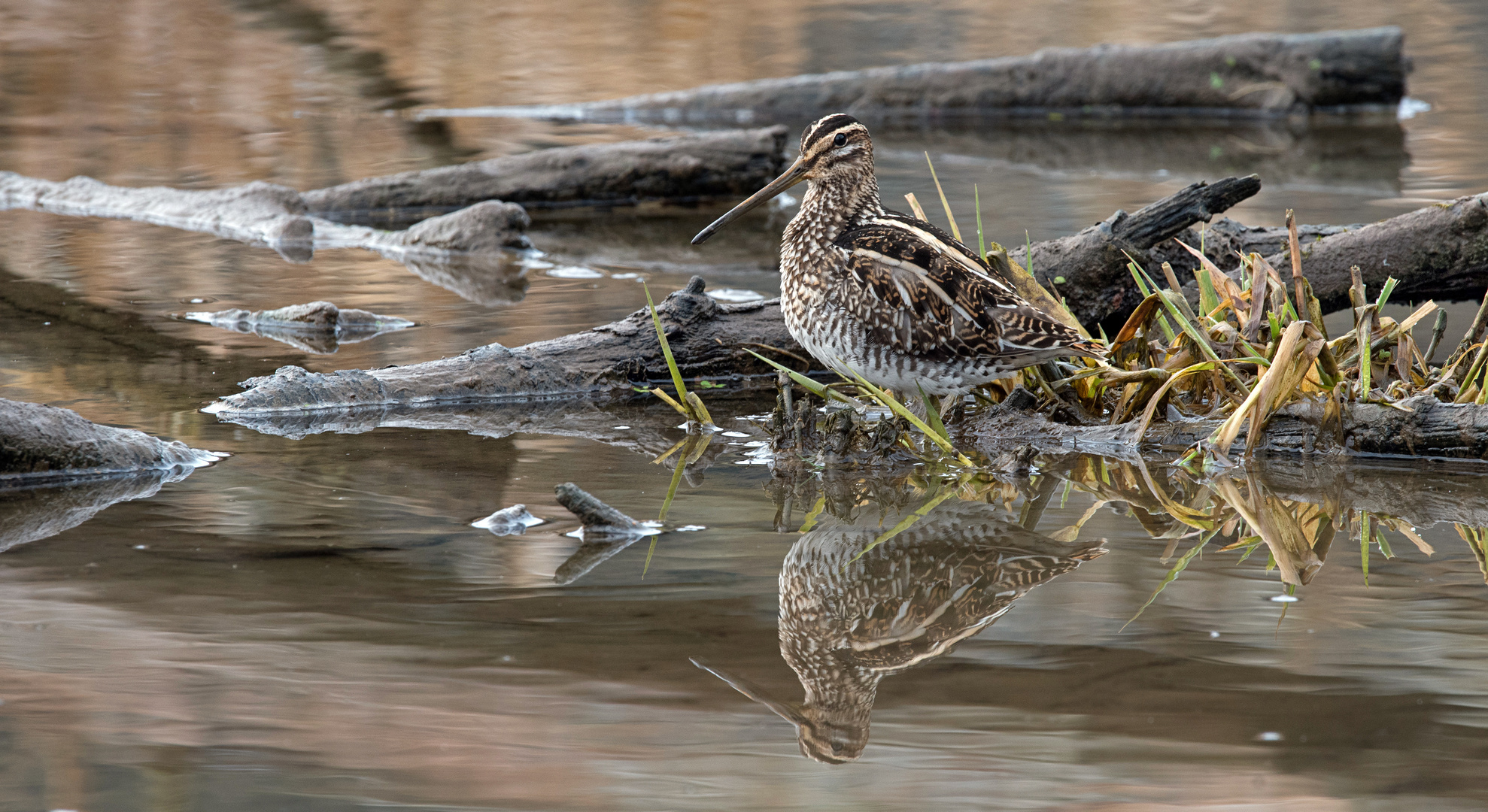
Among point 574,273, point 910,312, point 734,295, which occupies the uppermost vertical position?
point 910,312

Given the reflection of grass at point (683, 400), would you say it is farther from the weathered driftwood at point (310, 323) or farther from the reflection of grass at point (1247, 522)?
the weathered driftwood at point (310, 323)

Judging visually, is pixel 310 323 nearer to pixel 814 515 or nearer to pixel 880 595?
pixel 814 515

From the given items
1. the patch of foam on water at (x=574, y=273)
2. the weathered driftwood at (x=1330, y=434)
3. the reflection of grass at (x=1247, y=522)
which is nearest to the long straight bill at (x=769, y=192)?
the weathered driftwood at (x=1330, y=434)

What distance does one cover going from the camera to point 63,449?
17.8 feet

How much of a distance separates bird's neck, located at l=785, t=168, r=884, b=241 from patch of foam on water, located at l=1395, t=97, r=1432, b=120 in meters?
12.8

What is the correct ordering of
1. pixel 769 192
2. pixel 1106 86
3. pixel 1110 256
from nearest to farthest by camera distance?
pixel 769 192
pixel 1110 256
pixel 1106 86

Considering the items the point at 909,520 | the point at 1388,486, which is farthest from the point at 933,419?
the point at 1388,486

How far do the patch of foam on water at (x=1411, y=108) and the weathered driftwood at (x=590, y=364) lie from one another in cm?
1233

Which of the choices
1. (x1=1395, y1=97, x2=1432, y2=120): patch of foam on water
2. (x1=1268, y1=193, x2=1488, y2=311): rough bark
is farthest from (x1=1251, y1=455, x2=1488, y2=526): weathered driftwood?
(x1=1395, y1=97, x2=1432, y2=120): patch of foam on water

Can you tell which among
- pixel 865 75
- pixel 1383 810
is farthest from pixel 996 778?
pixel 865 75

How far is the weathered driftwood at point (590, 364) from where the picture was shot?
22.1 feet

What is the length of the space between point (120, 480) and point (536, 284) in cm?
455

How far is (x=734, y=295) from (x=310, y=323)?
96.3 inches

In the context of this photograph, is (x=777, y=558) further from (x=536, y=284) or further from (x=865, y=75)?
(x=865, y=75)
